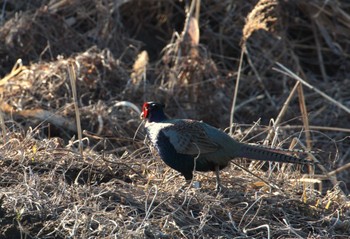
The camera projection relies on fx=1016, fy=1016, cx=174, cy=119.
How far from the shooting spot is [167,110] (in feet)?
28.6

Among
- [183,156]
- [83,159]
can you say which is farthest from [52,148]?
[183,156]

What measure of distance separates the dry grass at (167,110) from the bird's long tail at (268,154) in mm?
135

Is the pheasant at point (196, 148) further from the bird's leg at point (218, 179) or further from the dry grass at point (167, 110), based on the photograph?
the dry grass at point (167, 110)

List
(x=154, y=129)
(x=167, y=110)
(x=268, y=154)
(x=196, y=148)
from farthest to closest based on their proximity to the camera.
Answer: (x=167, y=110), (x=154, y=129), (x=196, y=148), (x=268, y=154)

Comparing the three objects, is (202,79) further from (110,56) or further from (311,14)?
(311,14)

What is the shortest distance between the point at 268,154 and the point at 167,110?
3.05 metres

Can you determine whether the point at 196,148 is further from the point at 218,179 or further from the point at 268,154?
the point at 268,154

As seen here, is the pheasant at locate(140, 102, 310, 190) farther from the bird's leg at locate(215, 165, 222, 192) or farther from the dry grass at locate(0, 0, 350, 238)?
the dry grass at locate(0, 0, 350, 238)

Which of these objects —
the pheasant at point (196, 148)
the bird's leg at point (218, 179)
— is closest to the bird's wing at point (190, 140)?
the pheasant at point (196, 148)

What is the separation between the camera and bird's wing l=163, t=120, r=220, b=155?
5949 millimetres

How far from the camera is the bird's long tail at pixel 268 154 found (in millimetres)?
5646

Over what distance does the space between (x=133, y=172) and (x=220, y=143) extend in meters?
0.54

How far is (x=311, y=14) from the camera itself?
9.95 m

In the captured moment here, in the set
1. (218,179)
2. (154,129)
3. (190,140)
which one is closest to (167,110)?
(154,129)
